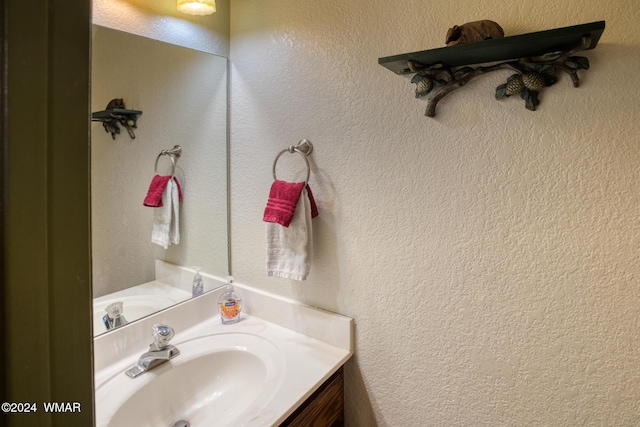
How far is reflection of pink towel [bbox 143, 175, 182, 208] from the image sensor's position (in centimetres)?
126

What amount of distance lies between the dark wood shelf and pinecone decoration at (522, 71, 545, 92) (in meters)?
0.05

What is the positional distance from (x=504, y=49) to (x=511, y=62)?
0.25ft

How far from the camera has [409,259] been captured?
3.40 feet

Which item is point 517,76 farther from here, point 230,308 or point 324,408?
point 230,308

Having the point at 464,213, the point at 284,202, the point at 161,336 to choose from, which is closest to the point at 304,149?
the point at 284,202

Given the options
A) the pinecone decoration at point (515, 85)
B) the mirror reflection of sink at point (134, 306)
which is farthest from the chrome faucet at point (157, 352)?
the pinecone decoration at point (515, 85)

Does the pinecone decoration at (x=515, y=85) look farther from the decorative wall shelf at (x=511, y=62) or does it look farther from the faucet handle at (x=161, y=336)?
the faucet handle at (x=161, y=336)

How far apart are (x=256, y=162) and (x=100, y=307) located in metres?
0.74

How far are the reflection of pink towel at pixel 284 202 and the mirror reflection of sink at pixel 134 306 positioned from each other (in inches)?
21.6

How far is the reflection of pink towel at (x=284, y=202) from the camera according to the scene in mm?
Answer: 1119

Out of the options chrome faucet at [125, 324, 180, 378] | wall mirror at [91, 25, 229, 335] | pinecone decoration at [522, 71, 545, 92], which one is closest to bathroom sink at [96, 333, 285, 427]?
chrome faucet at [125, 324, 180, 378]

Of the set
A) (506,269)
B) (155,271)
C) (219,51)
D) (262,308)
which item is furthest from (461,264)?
(219,51)

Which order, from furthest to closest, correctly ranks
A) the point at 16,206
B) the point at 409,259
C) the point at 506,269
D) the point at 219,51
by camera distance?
the point at 219,51
the point at 409,259
the point at 506,269
the point at 16,206

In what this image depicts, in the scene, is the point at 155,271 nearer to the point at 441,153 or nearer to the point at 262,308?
the point at 262,308
